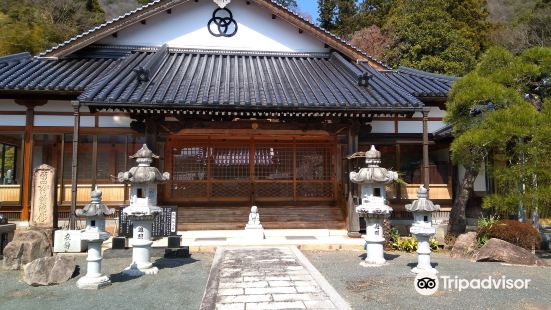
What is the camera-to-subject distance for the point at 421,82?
14.5 meters

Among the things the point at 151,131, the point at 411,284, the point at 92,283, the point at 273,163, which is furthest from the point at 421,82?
the point at 92,283

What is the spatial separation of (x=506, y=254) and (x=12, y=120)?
46.8ft

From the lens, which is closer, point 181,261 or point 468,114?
point 181,261

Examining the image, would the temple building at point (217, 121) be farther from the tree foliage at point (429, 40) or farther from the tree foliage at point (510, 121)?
the tree foliage at point (429, 40)

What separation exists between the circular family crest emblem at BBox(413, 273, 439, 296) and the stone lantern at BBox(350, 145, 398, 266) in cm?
144

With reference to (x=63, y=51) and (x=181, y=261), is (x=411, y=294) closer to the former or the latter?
(x=181, y=261)

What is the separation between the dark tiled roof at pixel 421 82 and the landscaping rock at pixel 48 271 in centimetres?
1093

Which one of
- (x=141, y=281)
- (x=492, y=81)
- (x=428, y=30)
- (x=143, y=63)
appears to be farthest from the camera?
(x=428, y=30)

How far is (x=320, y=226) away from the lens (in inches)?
504

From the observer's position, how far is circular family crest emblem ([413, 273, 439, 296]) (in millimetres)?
6480

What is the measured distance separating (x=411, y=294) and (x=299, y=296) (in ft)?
6.05

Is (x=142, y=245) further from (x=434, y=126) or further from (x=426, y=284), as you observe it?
(x=434, y=126)

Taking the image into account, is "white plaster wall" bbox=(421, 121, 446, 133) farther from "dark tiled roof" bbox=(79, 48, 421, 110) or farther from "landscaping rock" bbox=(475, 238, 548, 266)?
"landscaping rock" bbox=(475, 238, 548, 266)

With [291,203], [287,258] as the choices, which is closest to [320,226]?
[291,203]
